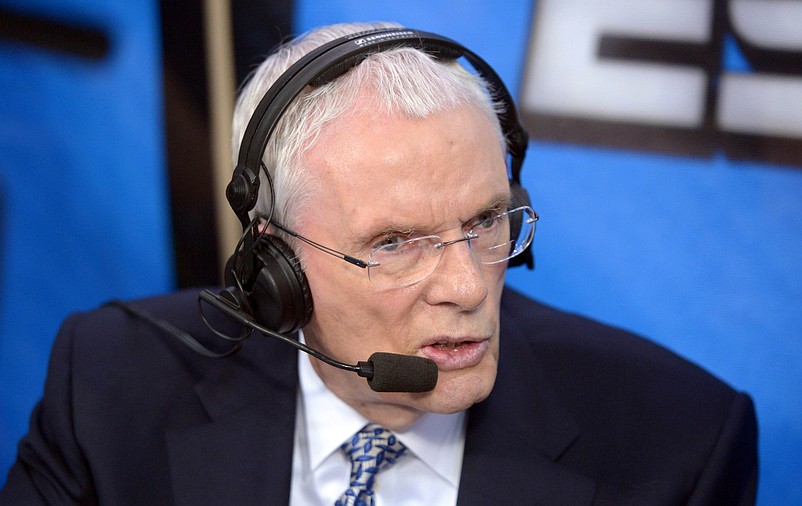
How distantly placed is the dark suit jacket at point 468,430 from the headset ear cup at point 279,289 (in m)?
0.28

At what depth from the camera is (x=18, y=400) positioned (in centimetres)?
243

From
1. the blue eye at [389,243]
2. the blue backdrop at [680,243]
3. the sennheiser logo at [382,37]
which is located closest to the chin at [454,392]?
the blue eye at [389,243]

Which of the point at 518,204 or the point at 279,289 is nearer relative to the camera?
the point at 279,289

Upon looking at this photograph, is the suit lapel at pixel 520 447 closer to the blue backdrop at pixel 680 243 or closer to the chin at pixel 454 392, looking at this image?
the chin at pixel 454 392

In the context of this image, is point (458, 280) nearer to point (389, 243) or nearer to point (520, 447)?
point (389, 243)

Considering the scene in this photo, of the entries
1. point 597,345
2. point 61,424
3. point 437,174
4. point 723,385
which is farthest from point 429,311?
point 61,424

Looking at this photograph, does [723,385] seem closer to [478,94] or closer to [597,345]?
[597,345]

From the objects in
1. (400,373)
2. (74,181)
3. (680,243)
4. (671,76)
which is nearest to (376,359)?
(400,373)

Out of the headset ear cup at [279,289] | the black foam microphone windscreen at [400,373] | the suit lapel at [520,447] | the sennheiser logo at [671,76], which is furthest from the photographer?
the sennheiser logo at [671,76]

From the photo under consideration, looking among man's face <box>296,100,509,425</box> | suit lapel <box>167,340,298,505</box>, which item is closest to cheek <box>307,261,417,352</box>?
Result: man's face <box>296,100,509,425</box>

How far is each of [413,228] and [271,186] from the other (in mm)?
241

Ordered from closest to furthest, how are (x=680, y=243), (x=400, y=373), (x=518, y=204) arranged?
(x=400, y=373) < (x=518, y=204) < (x=680, y=243)

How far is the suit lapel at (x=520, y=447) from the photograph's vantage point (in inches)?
58.4

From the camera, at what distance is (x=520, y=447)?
1.54 m
